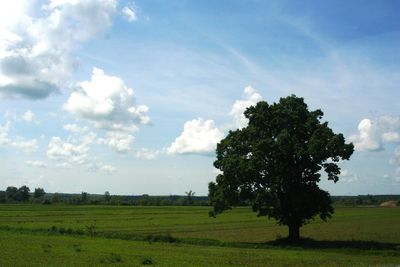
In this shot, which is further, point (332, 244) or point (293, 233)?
point (293, 233)

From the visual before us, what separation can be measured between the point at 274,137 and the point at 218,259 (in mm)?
17715

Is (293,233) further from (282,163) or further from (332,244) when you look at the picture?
(282,163)

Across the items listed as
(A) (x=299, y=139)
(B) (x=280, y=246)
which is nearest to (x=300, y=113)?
(A) (x=299, y=139)

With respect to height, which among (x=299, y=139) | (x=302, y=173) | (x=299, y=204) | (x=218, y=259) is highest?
(x=299, y=139)

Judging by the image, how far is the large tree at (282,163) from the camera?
45.3m

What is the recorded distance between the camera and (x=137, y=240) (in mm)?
51719

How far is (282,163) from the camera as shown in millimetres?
45969

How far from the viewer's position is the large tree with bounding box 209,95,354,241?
149 feet

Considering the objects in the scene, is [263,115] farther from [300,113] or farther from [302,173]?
[302,173]

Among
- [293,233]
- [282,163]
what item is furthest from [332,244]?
[282,163]

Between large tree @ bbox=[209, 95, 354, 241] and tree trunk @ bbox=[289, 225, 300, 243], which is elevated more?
large tree @ bbox=[209, 95, 354, 241]

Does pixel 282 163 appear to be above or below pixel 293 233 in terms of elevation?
above

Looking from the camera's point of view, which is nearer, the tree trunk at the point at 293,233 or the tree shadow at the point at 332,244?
the tree shadow at the point at 332,244

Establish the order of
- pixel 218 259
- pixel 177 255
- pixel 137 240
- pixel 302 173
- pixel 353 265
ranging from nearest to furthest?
1. pixel 353 265
2. pixel 218 259
3. pixel 177 255
4. pixel 302 173
5. pixel 137 240
